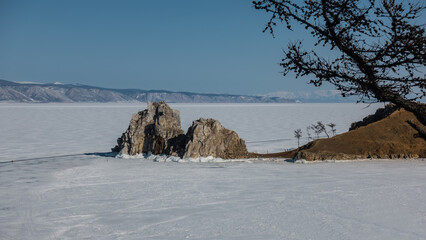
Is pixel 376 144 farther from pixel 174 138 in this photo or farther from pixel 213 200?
pixel 213 200

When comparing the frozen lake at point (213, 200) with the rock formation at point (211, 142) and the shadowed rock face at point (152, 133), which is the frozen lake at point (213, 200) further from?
the shadowed rock face at point (152, 133)

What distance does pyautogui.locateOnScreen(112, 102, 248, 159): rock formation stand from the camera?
616 inches

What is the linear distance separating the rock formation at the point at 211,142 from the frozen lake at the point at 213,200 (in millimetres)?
976

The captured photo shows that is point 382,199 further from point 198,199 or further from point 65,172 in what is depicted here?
point 65,172

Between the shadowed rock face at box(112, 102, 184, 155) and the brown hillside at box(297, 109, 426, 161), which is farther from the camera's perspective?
the shadowed rock face at box(112, 102, 184, 155)

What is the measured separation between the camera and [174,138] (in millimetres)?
16516

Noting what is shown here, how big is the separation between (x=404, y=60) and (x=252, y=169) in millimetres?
8313

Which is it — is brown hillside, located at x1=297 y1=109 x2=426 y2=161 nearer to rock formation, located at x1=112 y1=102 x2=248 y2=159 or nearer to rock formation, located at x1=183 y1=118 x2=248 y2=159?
rock formation, located at x1=183 y1=118 x2=248 y2=159

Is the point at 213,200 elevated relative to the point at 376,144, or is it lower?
lower

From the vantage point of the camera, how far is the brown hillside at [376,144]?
15508mm

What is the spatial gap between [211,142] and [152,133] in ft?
7.92

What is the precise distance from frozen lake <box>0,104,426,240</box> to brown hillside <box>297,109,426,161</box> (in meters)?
1.05

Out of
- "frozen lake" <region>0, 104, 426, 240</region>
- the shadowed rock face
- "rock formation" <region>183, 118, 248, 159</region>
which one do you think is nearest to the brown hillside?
"frozen lake" <region>0, 104, 426, 240</region>

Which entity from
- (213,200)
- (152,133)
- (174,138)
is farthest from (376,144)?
(213,200)
